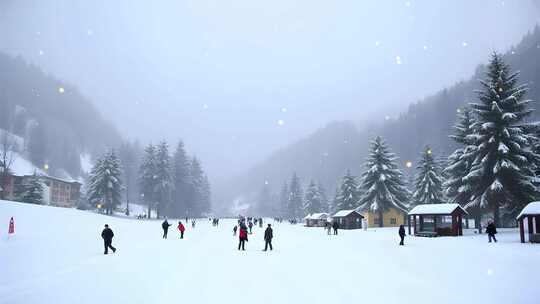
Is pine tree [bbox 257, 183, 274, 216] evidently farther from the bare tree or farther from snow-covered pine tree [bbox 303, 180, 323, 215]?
the bare tree

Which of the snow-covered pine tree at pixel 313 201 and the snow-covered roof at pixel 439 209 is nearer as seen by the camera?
the snow-covered roof at pixel 439 209

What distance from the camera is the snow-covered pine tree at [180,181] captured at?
86.3 metres

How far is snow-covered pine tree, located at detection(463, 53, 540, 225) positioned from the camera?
33.8 metres

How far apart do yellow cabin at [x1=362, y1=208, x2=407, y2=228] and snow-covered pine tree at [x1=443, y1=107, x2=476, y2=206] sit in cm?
1508

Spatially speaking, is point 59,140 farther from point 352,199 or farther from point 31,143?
point 352,199

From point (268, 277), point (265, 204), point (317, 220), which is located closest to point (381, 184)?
point (317, 220)

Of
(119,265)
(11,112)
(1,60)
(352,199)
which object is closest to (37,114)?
(11,112)

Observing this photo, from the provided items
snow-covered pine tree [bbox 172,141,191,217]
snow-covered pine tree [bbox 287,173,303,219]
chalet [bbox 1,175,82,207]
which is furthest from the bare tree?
snow-covered pine tree [bbox 287,173,303,219]

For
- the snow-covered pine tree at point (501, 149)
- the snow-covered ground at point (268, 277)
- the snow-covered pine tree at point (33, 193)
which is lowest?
the snow-covered ground at point (268, 277)

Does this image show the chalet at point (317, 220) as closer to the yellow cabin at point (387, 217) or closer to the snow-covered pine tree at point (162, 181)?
the yellow cabin at point (387, 217)

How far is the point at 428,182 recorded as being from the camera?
55.8 meters

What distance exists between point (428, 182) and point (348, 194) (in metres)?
20.5

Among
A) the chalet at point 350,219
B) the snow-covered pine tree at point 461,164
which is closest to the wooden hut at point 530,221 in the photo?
the snow-covered pine tree at point 461,164

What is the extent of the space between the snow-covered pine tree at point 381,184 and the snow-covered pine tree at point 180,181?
147 ft
